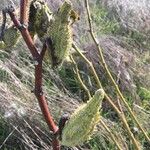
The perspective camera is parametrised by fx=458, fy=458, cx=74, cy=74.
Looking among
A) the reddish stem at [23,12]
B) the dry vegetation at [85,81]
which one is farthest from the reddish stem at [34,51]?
the dry vegetation at [85,81]

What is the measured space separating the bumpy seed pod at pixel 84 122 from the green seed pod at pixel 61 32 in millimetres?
109

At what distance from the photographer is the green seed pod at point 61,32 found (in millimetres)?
863

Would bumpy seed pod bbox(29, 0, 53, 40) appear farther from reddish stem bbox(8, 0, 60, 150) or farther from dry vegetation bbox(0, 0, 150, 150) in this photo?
dry vegetation bbox(0, 0, 150, 150)

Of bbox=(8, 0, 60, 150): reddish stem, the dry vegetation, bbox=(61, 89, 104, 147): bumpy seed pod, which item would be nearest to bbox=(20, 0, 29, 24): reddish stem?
bbox=(8, 0, 60, 150): reddish stem

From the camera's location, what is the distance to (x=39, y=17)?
94 centimetres

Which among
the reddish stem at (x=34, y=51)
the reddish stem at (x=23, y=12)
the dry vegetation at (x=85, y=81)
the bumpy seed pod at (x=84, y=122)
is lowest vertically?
the dry vegetation at (x=85, y=81)

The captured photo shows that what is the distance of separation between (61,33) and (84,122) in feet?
0.57

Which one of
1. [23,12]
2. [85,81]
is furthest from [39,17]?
[85,81]

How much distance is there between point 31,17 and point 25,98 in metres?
1.99

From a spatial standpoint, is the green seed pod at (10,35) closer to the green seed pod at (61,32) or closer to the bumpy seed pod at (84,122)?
the green seed pod at (61,32)

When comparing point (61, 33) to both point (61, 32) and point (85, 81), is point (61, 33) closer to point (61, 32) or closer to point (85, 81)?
point (61, 32)

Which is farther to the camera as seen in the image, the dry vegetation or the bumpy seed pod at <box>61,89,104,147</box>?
the dry vegetation

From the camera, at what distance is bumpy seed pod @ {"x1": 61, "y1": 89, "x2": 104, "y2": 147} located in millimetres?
853

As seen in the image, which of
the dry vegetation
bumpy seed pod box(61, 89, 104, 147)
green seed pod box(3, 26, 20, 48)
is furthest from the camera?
the dry vegetation
